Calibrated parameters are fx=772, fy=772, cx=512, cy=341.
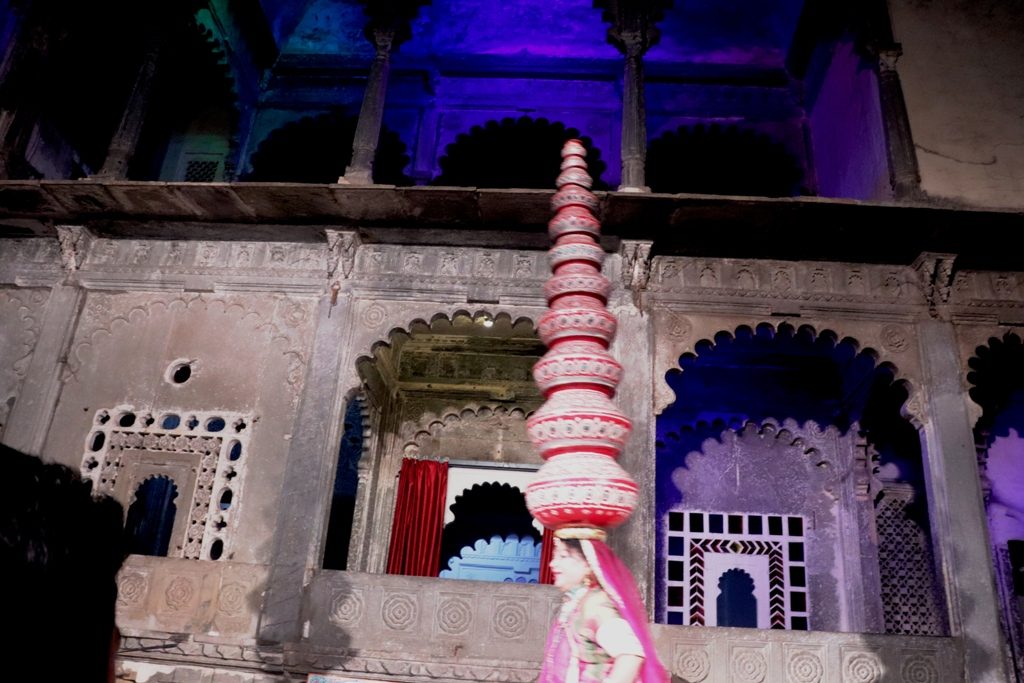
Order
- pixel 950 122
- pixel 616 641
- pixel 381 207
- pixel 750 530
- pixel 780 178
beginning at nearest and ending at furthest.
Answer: pixel 616 641
pixel 381 207
pixel 950 122
pixel 750 530
pixel 780 178


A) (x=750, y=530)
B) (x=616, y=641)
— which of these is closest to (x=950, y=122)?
(x=750, y=530)

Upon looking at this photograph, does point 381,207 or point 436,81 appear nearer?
point 381,207

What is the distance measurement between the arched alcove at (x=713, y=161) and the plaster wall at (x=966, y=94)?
7.85 ft

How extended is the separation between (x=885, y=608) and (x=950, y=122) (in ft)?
17.3

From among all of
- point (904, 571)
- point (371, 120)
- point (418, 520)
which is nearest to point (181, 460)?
point (418, 520)

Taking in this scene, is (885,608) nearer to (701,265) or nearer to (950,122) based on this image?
(701,265)

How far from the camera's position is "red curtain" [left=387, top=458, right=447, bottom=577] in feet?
30.9

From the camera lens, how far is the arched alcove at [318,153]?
34.9 feet

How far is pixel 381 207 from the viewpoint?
719 cm

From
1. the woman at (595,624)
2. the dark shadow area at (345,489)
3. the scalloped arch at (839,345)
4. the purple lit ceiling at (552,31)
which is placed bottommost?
the woman at (595,624)

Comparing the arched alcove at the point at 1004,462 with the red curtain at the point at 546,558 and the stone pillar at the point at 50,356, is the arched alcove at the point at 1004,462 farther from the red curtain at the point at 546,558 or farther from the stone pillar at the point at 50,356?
the stone pillar at the point at 50,356

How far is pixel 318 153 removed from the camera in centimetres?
1111

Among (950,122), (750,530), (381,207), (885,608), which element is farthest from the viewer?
(750,530)

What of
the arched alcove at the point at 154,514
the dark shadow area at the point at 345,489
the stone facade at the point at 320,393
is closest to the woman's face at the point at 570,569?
the stone facade at the point at 320,393
